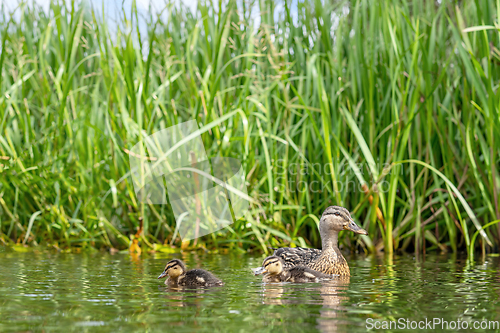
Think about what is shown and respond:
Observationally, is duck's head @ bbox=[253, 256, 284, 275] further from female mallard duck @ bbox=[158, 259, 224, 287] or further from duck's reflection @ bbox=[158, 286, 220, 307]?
duck's reflection @ bbox=[158, 286, 220, 307]

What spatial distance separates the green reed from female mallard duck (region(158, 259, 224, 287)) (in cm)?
192

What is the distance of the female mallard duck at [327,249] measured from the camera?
17.7 ft

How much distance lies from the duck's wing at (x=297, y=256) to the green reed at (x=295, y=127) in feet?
2.55

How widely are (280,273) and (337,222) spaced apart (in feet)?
2.94

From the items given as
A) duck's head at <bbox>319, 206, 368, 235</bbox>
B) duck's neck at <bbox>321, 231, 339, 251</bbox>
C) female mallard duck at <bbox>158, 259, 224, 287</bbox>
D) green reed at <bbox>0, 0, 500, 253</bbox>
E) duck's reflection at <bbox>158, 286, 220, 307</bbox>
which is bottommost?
duck's reflection at <bbox>158, 286, 220, 307</bbox>

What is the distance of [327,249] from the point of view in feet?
18.1

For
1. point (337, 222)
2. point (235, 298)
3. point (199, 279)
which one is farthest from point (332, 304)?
point (337, 222)

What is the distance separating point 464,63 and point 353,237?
2.11m

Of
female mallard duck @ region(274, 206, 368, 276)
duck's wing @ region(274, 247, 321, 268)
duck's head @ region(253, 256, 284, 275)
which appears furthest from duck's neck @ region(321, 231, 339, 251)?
duck's head @ region(253, 256, 284, 275)

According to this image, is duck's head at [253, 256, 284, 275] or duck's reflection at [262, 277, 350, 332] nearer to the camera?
duck's reflection at [262, 277, 350, 332]

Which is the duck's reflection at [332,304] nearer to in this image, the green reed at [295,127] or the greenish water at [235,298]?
the greenish water at [235,298]

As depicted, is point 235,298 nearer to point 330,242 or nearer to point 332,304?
point 332,304

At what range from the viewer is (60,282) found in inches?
182

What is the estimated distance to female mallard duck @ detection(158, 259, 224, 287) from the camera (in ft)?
14.9
